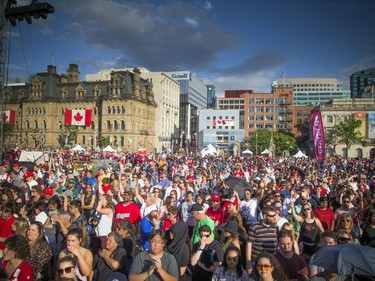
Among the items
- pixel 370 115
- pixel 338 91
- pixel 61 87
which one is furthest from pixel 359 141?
pixel 338 91

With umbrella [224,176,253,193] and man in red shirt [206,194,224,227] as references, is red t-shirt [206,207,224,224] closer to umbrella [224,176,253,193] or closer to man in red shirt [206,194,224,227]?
man in red shirt [206,194,224,227]

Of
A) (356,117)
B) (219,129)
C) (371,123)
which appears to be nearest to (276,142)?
(356,117)

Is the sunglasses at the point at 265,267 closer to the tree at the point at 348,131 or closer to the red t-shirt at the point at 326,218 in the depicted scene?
the red t-shirt at the point at 326,218

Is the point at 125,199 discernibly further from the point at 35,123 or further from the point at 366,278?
the point at 35,123

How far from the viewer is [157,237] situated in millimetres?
4320

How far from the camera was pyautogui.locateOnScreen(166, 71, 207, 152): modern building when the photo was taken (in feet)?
404

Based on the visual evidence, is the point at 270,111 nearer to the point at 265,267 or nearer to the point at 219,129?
the point at 219,129

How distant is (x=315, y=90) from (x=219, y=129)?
10041 cm

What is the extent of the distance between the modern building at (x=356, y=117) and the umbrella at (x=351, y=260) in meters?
76.4

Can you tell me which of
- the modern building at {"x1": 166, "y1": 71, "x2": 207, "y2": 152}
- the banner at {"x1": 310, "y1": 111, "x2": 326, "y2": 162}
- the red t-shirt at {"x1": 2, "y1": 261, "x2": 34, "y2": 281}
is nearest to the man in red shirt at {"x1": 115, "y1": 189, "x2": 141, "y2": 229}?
the red t-shirt at {"x1": 2, "y1": 261, "x2": 34, "y2": 281}

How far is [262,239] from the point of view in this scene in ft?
17.9

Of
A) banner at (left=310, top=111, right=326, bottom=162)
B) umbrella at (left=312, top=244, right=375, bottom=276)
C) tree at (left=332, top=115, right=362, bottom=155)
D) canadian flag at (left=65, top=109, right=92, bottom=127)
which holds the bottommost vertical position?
umbrella at (left=312, top=244, right=375, bottom=276)

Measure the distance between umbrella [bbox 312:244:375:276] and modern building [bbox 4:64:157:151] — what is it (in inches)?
2776

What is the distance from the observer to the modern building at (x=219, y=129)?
102m
